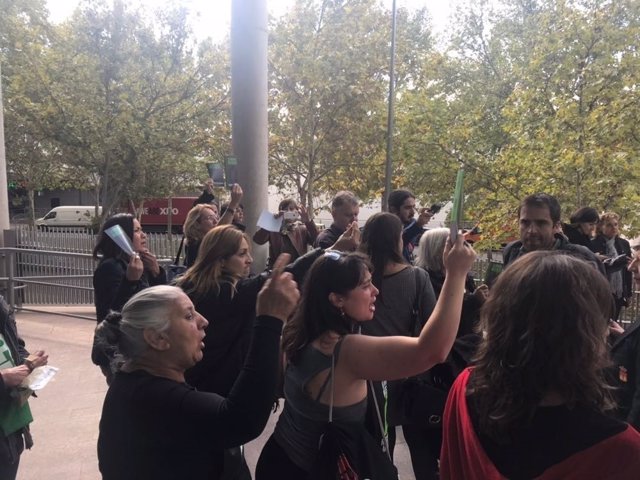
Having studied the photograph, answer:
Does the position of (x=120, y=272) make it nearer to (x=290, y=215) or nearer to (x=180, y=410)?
(x=290, y=215)

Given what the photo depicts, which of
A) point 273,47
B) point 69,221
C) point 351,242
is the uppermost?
point 273,47

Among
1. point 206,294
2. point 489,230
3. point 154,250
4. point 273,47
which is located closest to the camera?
point 206,294

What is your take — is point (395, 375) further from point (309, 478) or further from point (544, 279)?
point (544, 279)

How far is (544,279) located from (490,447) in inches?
17.9

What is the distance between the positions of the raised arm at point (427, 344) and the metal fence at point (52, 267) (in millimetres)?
7443

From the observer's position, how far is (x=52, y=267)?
367 inches

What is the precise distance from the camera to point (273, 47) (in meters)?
15.4

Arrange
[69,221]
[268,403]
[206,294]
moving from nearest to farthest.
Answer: [268,403]
[206,294]
[69,221]

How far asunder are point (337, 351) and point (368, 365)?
130 mm

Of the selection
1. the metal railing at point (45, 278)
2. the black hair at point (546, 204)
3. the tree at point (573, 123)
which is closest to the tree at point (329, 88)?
the tree at point (573, 123)

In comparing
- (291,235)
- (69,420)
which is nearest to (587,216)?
(291,235)

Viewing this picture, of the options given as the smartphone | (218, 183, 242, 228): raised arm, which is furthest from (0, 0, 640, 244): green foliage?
(218, 183, 242, 228): raised arm

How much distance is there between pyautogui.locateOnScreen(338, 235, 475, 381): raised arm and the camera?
1.90 meters

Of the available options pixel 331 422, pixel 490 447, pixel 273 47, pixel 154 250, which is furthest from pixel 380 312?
pixel 273 47
